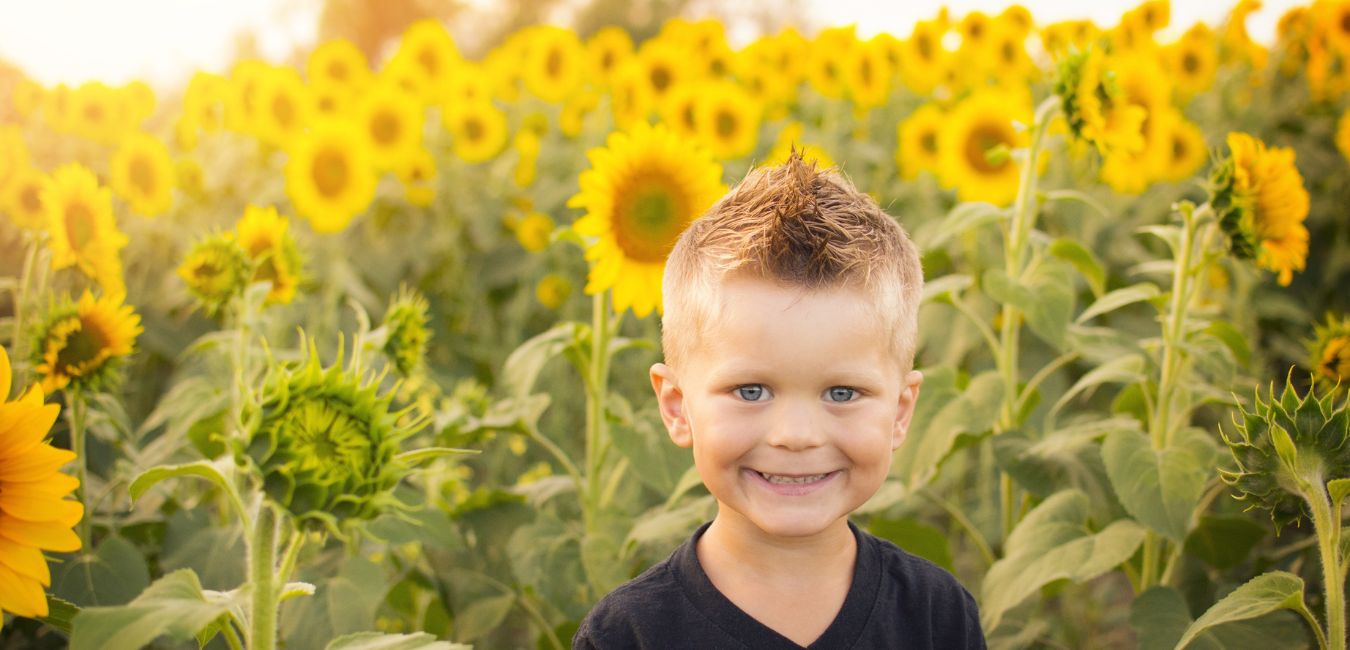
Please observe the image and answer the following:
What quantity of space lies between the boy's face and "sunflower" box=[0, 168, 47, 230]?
7.32ft

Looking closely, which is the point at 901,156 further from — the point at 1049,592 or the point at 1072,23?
the point at 1049,592

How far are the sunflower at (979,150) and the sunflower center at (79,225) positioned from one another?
2474 millimetres

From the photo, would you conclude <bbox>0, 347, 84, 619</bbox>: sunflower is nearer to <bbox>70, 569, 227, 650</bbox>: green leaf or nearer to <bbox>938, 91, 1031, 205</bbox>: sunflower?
<bbox>70, 569, 227, 650</bbox>: green leaf

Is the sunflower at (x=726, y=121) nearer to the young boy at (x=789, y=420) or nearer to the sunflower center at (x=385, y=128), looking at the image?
the sunflower center at (x=385, y=128)

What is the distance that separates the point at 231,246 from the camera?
7.45ft

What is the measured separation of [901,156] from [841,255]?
129 inches

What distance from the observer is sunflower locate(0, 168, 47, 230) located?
297cm

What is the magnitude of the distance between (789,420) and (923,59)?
4606 mm

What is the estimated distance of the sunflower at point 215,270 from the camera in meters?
2.26

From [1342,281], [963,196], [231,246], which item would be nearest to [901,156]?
[963,196]

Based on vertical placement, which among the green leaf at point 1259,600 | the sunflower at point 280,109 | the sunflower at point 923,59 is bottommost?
the green leaf at point 1259,600

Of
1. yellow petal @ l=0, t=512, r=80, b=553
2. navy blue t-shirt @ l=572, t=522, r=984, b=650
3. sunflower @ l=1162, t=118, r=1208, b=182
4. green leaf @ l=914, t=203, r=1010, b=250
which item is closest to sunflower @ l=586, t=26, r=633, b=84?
sunflower @ l=1162, t=118, r=1208, b=182

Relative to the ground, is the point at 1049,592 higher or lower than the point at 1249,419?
lower

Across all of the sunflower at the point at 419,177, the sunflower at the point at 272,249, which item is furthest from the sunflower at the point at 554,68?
the sunflower at the point at 272,249
